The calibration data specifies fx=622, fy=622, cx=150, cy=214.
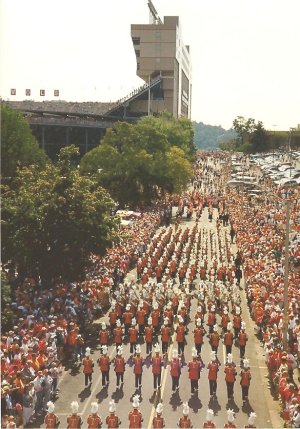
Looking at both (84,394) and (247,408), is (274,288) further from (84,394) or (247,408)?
(84,394)

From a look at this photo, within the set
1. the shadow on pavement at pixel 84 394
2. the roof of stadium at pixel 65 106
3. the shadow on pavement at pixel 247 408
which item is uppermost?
the roof of stadium at pixel 65 106

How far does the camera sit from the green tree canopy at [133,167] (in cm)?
5322

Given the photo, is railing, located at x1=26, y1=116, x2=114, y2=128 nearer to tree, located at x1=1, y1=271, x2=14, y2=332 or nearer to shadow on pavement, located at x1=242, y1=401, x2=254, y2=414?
tree, located at x1=1, y1=271, x2=14, y2=332

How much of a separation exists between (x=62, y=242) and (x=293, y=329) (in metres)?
9.92

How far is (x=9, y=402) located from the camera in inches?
601

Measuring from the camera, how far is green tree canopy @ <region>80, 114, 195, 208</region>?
2095 inches

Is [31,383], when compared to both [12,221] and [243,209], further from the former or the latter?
[243,209]

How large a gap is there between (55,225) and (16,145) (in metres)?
19.2

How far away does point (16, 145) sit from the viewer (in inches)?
1688

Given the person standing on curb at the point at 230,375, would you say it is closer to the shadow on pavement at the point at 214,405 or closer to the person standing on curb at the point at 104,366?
the shadow on pavement at the point at 214,405

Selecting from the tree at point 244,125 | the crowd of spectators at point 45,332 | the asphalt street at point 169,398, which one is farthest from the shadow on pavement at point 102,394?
the tree at point 244,125

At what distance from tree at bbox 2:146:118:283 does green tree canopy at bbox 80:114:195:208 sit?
2518 cm

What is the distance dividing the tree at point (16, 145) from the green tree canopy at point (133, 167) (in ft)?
25.6

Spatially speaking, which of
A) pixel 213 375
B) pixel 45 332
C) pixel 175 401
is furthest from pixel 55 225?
pixel 213 375
